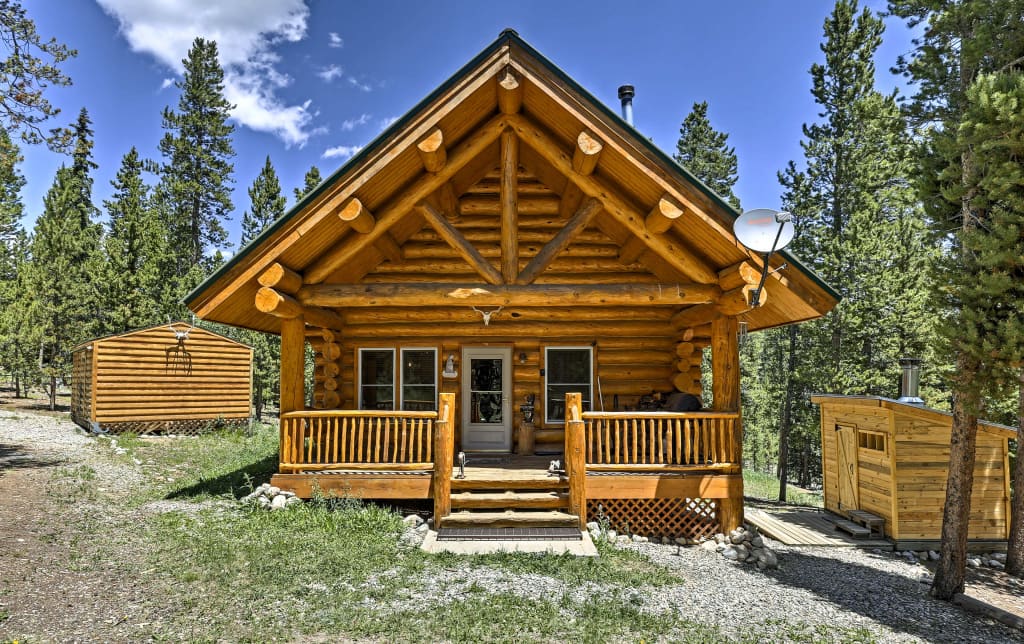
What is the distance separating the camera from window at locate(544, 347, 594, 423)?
10867 millimetres

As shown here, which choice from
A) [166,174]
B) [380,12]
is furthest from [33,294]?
[380,12]

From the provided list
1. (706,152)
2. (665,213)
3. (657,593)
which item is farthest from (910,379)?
(706,152)

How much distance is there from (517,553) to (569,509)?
4.55 feet

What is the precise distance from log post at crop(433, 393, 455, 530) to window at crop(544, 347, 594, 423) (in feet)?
11.4

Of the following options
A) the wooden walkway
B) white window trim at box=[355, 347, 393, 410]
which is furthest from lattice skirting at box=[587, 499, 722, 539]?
white window trim at box=[355, 347, 393, 410]

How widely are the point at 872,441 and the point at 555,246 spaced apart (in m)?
8.07

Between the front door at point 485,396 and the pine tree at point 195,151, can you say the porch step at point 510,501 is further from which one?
the pine tree at point 195,151

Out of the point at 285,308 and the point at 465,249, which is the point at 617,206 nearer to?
the point at 465,249

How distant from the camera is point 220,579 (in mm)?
5449

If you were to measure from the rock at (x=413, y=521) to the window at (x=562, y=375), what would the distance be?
3.89 metres

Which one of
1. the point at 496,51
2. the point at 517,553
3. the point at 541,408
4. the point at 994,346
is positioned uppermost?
the point at 496,51

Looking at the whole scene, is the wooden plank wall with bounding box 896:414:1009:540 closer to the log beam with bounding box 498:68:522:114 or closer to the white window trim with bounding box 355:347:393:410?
the log beam with bounding box 498:68:522:114

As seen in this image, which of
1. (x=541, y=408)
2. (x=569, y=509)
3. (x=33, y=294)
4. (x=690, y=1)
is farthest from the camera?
(x=33, y=294)

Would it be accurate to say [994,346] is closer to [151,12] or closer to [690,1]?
[690,1]
